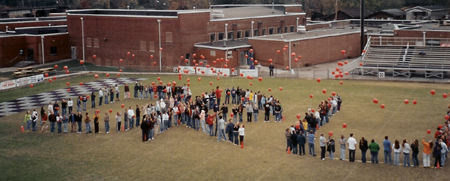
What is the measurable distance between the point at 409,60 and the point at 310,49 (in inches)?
456

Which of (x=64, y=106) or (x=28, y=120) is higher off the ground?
(x=64, y=106)

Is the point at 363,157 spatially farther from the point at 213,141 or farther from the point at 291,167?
the point at 213,141

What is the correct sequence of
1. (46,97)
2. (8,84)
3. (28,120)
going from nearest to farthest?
1. (28,120)
2. (46,97)
3. (8,84)

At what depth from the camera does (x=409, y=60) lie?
5106cm

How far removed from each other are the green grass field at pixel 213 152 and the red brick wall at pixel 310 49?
18.3m

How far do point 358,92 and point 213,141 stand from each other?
57.2ft

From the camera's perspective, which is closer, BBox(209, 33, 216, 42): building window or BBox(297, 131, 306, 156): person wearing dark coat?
BBox(297, 131, 306, 156): person wearing dark coat

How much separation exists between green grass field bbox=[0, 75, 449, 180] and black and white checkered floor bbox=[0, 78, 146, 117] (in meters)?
2.64

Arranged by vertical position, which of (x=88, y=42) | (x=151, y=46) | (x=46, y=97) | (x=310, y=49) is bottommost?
(x=46, y=97)

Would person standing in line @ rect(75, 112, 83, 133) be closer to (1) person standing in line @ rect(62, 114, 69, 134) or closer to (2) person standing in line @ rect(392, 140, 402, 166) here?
(1) person standing in line @ rect(62, 114, 69, 134)

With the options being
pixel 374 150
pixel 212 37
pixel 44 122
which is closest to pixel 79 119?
pixel 44 122

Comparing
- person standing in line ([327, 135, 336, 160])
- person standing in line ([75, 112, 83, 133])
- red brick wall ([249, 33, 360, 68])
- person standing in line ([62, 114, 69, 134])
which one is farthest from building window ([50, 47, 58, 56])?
person standing in line ([327, 135, 336, 160])

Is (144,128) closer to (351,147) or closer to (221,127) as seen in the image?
(221,127)

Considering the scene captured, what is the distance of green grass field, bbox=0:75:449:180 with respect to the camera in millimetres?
23234
